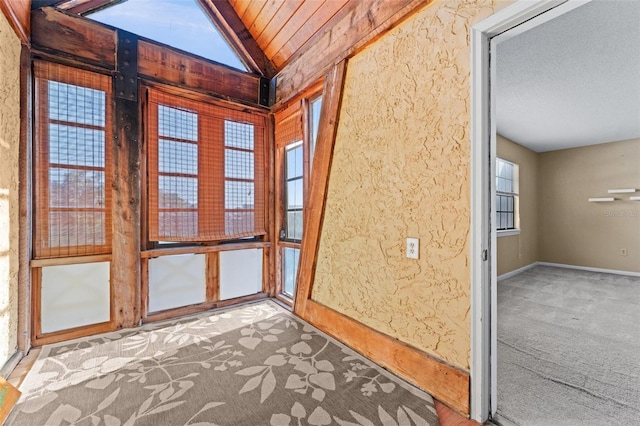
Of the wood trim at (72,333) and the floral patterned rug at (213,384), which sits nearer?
the floral patterned rug at (213,384)

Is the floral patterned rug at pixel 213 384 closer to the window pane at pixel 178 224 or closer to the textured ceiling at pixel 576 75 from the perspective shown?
the window pane at pixel 178 224

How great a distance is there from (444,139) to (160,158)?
2.56 metres

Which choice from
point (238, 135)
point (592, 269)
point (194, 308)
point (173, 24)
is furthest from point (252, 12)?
point (592, 269)

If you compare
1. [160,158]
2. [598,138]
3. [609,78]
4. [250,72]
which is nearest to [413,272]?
[160,158]

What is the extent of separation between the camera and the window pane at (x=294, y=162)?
3.17 metres

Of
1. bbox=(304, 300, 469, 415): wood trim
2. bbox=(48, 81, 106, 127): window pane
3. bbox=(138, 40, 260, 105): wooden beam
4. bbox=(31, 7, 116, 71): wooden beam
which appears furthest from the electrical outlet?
bbox=(31, 7, 116, 71): wooden beam

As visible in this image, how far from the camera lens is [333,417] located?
A: 1400 millimetres

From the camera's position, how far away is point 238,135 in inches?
124

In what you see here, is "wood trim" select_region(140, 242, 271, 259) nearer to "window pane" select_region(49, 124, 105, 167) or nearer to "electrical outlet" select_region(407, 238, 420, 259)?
"window pane" select_region(49, 124, 105, 167)

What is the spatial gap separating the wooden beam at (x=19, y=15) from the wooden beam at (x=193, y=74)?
0.73 metres

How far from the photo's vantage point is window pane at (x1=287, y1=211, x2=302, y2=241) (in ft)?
10.4

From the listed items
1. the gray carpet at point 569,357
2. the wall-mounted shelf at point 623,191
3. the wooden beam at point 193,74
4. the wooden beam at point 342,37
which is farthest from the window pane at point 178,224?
the wall-mounted shelf at point 623,191

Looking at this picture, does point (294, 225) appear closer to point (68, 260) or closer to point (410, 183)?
point (410, 183)

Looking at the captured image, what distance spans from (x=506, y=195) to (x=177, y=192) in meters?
5.44
